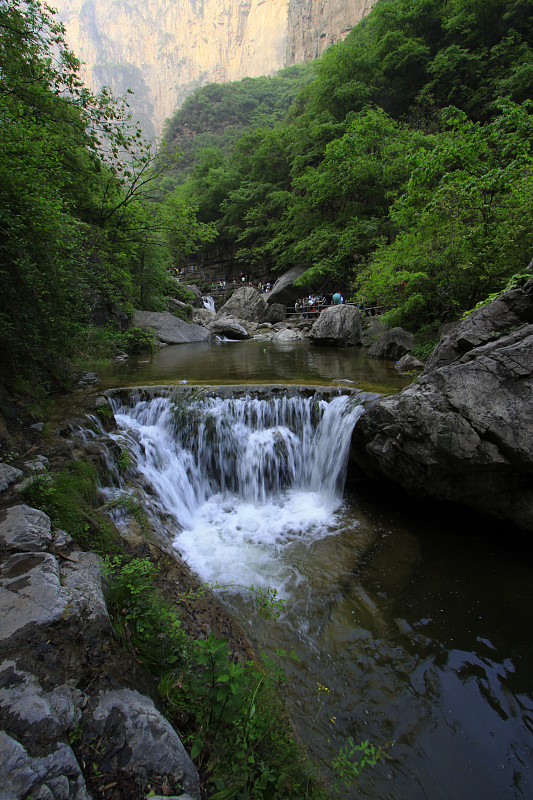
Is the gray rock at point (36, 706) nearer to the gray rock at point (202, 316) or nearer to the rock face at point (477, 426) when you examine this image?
the rock face at point (477, 426)

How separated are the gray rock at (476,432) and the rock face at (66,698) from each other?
4796 mm

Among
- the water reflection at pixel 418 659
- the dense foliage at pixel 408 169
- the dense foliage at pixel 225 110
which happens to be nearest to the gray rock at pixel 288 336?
the dense foliage at pixel 408 169

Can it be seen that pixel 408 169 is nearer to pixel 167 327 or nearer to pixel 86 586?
pixel 167 327

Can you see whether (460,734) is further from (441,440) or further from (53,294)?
(53,294)

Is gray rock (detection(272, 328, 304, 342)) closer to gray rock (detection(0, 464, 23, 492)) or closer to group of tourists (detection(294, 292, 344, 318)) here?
group of tourists (detection(294, 292, 344, 318))

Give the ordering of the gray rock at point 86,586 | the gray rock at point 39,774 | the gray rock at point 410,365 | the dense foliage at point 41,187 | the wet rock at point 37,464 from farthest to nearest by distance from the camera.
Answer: the gray rock at point 410,365, the dense foliage at point 41,187, the wet rock at point 37,464, the gray rock at point 86,586, the gray rock at point 39,774

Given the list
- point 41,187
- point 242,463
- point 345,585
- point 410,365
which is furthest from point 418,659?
point 410,365

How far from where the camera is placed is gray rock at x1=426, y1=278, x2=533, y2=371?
577 cm

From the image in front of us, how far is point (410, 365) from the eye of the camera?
10.2 meters

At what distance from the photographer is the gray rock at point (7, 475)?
3502 mm

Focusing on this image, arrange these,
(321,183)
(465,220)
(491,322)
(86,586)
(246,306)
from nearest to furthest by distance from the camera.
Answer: (86,586) → (491,322) → (465,220) → (321,183) → (246,306)

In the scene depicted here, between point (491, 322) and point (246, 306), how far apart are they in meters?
24.0

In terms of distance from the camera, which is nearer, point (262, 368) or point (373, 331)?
point (262, 368)

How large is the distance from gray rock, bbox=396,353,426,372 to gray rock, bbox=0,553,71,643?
31.8 feet
